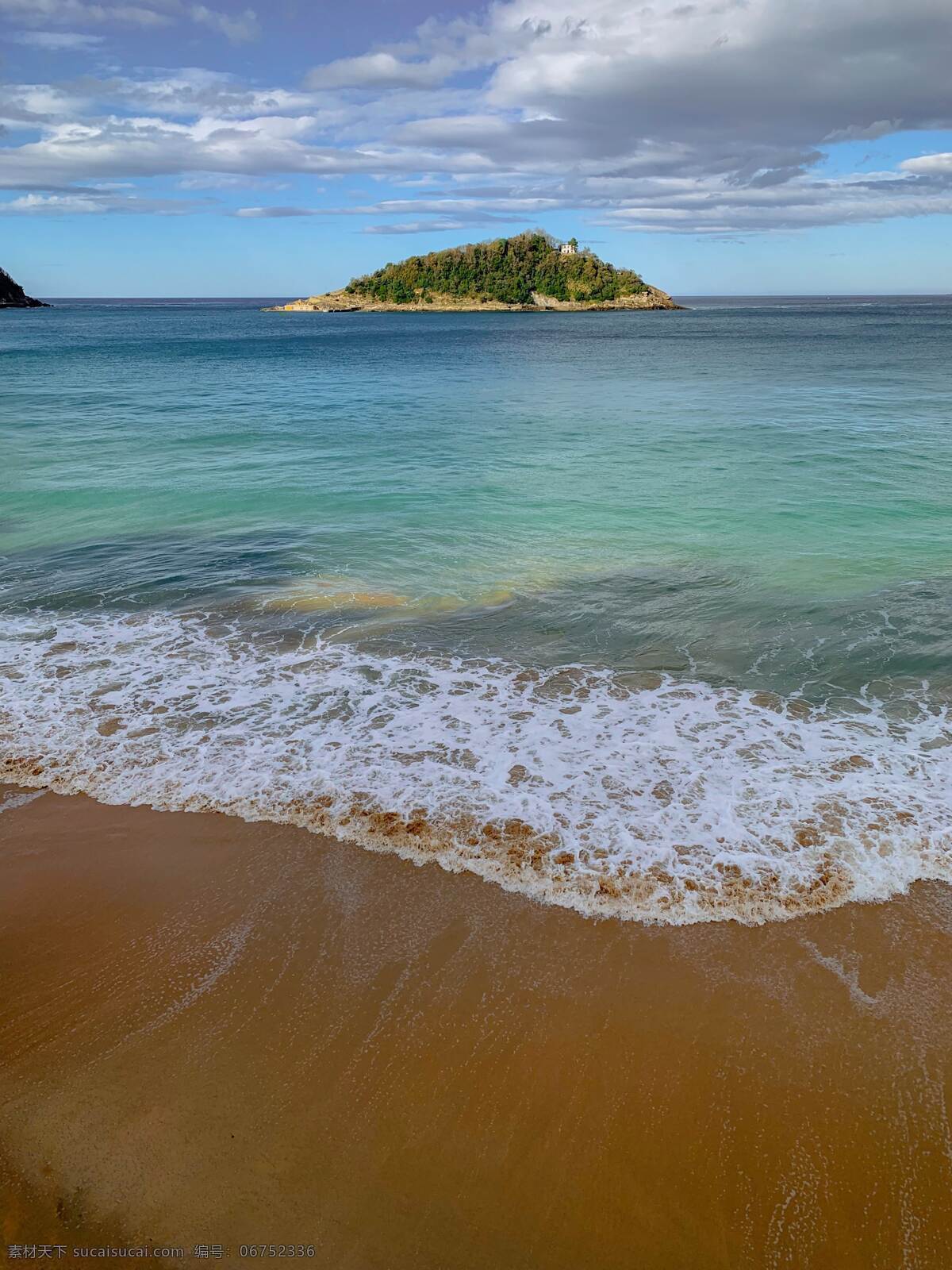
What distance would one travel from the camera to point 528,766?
6.85m

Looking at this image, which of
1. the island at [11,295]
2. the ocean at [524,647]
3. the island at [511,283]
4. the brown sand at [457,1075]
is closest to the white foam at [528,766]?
the ocean at [524,647]

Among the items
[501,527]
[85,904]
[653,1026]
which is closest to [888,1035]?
[653,1026]

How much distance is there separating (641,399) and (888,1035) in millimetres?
30394

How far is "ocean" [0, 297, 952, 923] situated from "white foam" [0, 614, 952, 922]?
0.10ft

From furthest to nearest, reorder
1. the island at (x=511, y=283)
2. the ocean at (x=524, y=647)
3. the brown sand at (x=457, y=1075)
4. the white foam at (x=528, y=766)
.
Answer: the island at (x=511, y=283) < the ocean at (x=524, y=647) < the white foam at (x=528, y=766) < the brown sand at (x=457, y=1075)

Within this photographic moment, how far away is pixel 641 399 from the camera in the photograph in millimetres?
31859

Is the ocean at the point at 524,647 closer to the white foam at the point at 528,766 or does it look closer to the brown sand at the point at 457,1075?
the white foam at the point at 528,766

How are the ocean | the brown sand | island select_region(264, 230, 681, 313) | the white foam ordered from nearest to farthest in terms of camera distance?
the brown sand
the white foam
the ocean
island select_region(264, 230, 681, 313)

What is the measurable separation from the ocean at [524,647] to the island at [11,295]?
171463 mm

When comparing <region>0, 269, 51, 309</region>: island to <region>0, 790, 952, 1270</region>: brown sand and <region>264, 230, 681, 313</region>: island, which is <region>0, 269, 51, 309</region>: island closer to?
<region>264, 230, 681, 313</region>: island

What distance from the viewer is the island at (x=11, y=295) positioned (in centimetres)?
15850

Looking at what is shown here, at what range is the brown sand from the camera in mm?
3551

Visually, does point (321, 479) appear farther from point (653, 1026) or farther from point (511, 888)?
point (653, 1026)

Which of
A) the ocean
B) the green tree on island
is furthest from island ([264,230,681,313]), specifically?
the ocean
